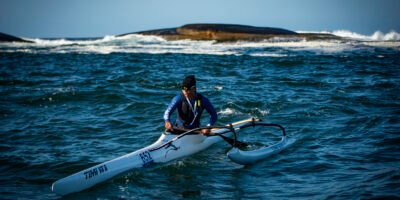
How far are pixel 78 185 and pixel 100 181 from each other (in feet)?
1.45

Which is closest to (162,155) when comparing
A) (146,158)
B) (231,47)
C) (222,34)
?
(146,158)

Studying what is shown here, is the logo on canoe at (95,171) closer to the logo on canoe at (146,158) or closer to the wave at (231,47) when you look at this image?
the logo on canoe at (146,158)

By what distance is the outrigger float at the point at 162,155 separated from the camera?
20.3 feet

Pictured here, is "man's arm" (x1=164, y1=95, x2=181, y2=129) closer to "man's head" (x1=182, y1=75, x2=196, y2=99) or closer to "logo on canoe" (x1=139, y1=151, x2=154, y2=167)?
"man's head" (x1=182, y1=75, x2=196, y2=99)

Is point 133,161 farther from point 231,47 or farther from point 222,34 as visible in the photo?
point 222,34

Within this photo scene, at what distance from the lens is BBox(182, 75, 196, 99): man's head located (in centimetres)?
784

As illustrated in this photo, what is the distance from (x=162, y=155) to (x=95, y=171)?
1600 millimetres

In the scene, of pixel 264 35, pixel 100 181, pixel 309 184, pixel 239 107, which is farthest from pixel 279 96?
pixel 264 35

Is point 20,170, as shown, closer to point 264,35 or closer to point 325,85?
point 325,85

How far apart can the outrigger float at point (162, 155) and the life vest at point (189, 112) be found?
294 mm

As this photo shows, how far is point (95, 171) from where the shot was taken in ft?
21.2

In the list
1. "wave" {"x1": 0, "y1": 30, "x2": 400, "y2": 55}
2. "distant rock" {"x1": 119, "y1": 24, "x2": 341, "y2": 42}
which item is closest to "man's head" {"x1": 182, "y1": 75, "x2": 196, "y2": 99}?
"wave" {"x1": 0, "y1": 30, "x2": 400, "y2": 55}

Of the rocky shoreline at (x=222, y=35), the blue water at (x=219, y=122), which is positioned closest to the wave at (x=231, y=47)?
the rocky shoreline at (x=222, y=35)

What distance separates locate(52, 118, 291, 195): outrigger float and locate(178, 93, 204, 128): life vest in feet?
0.97
